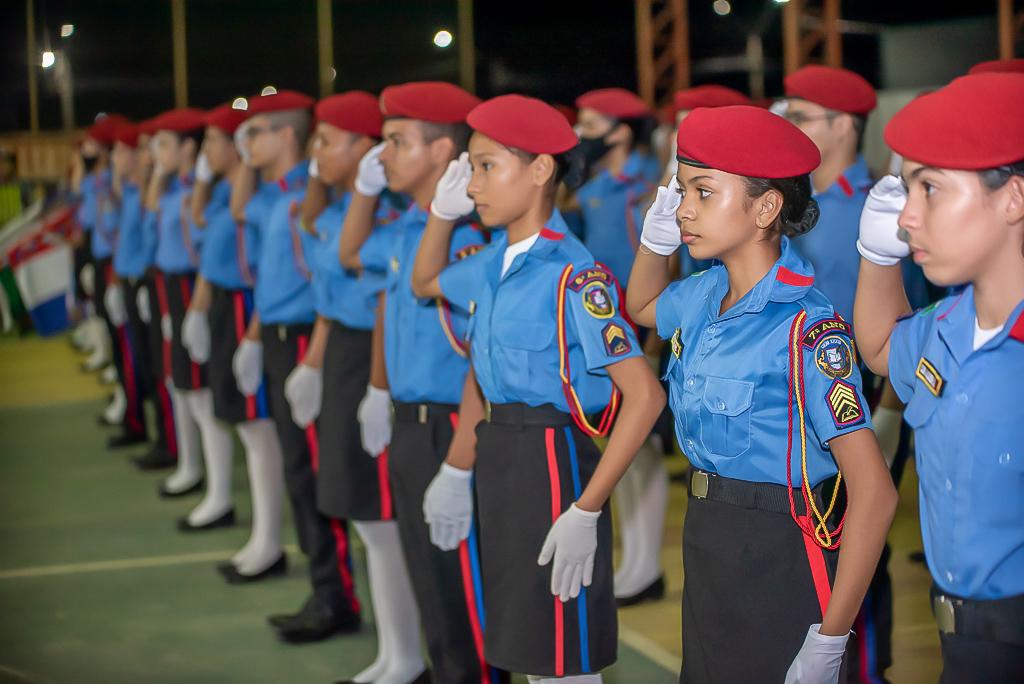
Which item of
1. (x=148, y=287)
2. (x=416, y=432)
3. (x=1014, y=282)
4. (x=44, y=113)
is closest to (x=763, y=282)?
(x=1014, y=282)

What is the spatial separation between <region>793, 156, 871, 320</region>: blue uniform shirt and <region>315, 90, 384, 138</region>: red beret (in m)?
1.09

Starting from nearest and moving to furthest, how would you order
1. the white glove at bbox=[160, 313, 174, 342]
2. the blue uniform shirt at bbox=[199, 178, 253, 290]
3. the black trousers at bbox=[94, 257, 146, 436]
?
the blue uniform shirt at bbox=[199, 178, 253, 290]
the white glove at bbox=[160, 313, 174, 342]
the black trousers at bbox=[94, 257, 146, 436]

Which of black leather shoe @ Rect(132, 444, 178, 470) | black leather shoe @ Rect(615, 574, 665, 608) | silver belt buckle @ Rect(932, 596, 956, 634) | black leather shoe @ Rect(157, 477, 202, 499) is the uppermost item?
silver belt buckle @ Rect(932, 596, 956, 634)

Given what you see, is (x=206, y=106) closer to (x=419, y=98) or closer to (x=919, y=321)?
(x=419, y=98)

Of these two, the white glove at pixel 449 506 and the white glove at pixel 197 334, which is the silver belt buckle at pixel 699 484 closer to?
the white glove at pixel 449 506

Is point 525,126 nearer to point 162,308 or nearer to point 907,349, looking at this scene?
point 907,349

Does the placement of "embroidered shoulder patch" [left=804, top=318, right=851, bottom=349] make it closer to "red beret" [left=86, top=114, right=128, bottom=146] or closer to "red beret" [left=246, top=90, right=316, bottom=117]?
"red beret" [left=246, top=90, right=316, bottom=117]

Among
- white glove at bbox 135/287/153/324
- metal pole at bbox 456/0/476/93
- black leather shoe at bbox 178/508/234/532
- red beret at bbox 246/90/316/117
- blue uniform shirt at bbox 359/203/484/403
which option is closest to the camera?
blue uniform shirt at bbox 359/203/484/403

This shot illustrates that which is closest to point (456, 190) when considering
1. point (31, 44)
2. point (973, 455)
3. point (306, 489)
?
point (973, 455)

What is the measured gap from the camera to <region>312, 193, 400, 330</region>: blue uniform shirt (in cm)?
325

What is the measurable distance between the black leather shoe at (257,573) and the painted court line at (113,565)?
0.69ft

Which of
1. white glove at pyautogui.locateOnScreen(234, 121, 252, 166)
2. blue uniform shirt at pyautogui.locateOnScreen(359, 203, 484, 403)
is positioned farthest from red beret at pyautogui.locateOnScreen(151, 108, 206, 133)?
blue uniform shirt at pyautogui.locateOnScreen(359, 203, 484, 403)

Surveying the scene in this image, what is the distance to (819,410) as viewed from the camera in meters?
1.78

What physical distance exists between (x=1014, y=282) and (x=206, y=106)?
36.6 ft
